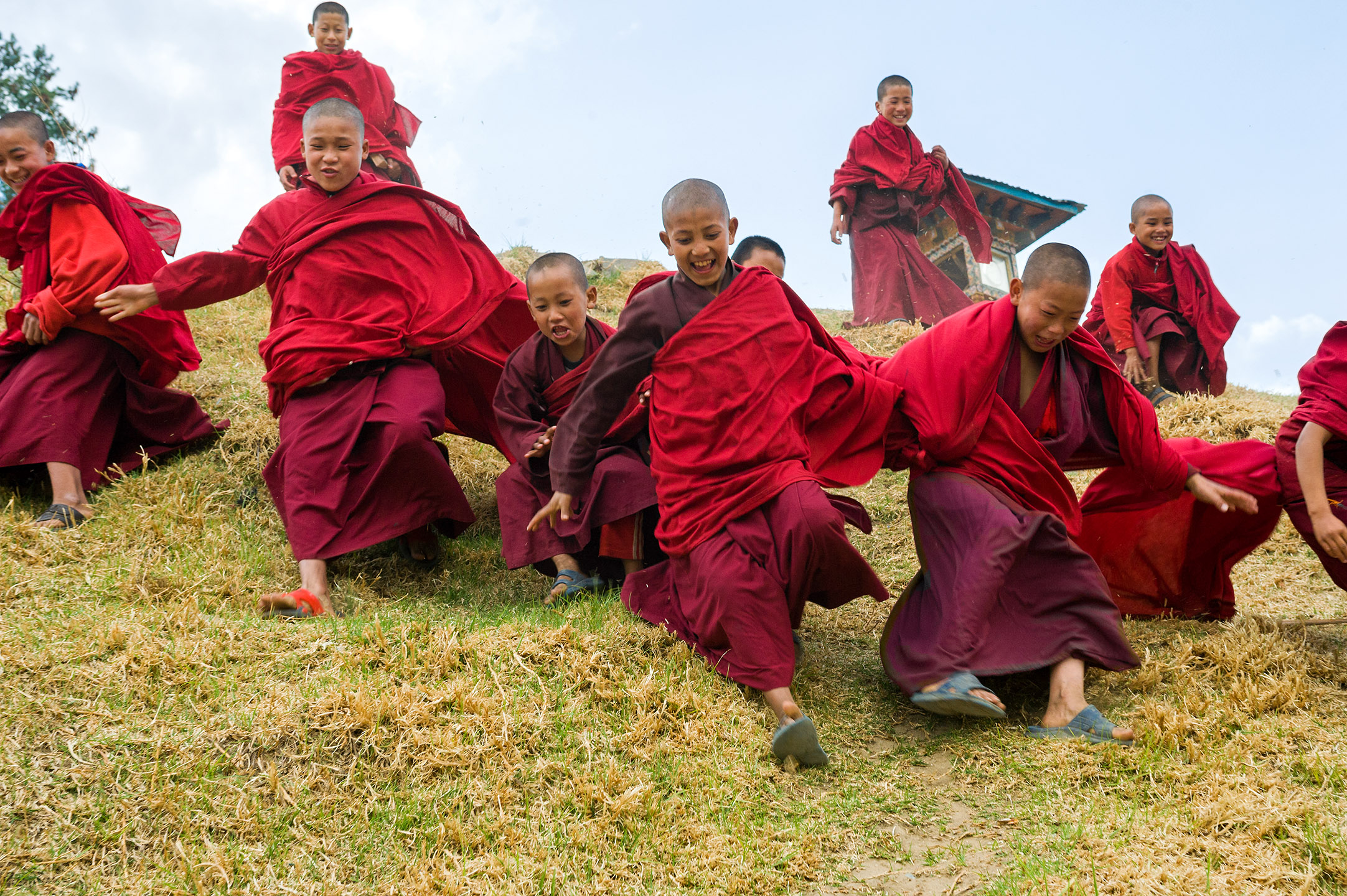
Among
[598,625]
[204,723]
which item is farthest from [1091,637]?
[204,723]

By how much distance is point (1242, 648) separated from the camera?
144 inches

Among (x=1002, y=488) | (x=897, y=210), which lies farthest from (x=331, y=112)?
(x=897, y=210)

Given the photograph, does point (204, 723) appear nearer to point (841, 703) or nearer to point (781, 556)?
point (781, 556)

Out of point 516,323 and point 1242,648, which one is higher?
point 516,323

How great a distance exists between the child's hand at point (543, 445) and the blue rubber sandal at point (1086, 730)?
2.07 m

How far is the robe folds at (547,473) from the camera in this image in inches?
161

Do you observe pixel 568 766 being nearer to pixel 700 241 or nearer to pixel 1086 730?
pixel 1086 730

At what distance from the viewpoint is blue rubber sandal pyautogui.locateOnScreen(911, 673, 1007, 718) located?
3.23 m

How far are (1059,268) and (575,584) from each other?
2106 mm

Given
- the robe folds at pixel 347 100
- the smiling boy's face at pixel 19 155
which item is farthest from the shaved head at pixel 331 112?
the robe folds at pixel 347 100

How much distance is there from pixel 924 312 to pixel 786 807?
709 centimetres

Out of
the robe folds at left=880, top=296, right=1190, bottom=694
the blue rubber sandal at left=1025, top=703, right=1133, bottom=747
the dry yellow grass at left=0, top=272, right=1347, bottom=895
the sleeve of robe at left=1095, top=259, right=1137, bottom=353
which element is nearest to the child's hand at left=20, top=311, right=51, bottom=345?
the dry yellow grass at left=0, top=272, right=1347, bottom=895

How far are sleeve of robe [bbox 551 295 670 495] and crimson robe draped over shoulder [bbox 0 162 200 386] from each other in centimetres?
236

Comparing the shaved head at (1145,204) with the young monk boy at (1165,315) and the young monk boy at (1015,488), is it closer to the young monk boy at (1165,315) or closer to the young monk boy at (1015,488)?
the young monk boy at (1165,315)
